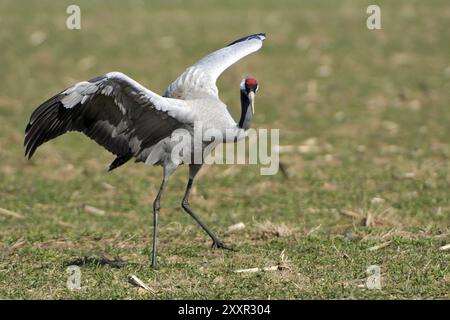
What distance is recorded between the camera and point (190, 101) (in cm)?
767

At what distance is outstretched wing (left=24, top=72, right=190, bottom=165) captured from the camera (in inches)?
280

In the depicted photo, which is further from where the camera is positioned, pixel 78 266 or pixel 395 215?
pixel 395 215

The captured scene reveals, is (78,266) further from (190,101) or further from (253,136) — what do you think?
(253,136)

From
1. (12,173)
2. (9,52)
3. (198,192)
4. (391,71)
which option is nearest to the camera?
(198,192)

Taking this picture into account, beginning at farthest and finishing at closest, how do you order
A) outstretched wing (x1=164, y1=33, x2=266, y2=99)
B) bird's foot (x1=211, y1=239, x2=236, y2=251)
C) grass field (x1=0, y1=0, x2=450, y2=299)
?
1. outstretched wing (x1=164, y1=33, x2=266, y2=99)
2. bird's foot (x1=211, y1=239, x2=236, y2=251)
3. grass field (x1=0, y1=0, x2=450, y2=299)

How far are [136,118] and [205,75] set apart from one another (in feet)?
3.42

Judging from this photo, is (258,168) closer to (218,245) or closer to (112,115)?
(218,245)

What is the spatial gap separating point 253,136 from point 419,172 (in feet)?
8.94

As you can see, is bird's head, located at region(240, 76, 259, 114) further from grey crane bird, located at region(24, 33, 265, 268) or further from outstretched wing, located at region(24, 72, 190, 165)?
outstretched wing, located at region(24, 72, 190, 165)

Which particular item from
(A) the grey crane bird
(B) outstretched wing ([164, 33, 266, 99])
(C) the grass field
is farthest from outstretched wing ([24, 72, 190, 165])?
(C) the grass field

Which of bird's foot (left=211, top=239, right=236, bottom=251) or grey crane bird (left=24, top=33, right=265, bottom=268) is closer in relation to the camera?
grey crane bird (left=24, top=33, right=265, bottom=268)

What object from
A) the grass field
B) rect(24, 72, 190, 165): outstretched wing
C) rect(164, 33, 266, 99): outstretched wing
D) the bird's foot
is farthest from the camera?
rect(164, 33, 266, 99): outstretched wing

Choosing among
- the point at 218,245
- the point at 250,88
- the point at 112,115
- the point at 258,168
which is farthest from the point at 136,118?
the point at 258,168

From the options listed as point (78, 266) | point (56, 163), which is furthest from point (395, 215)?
point (56, 163)
